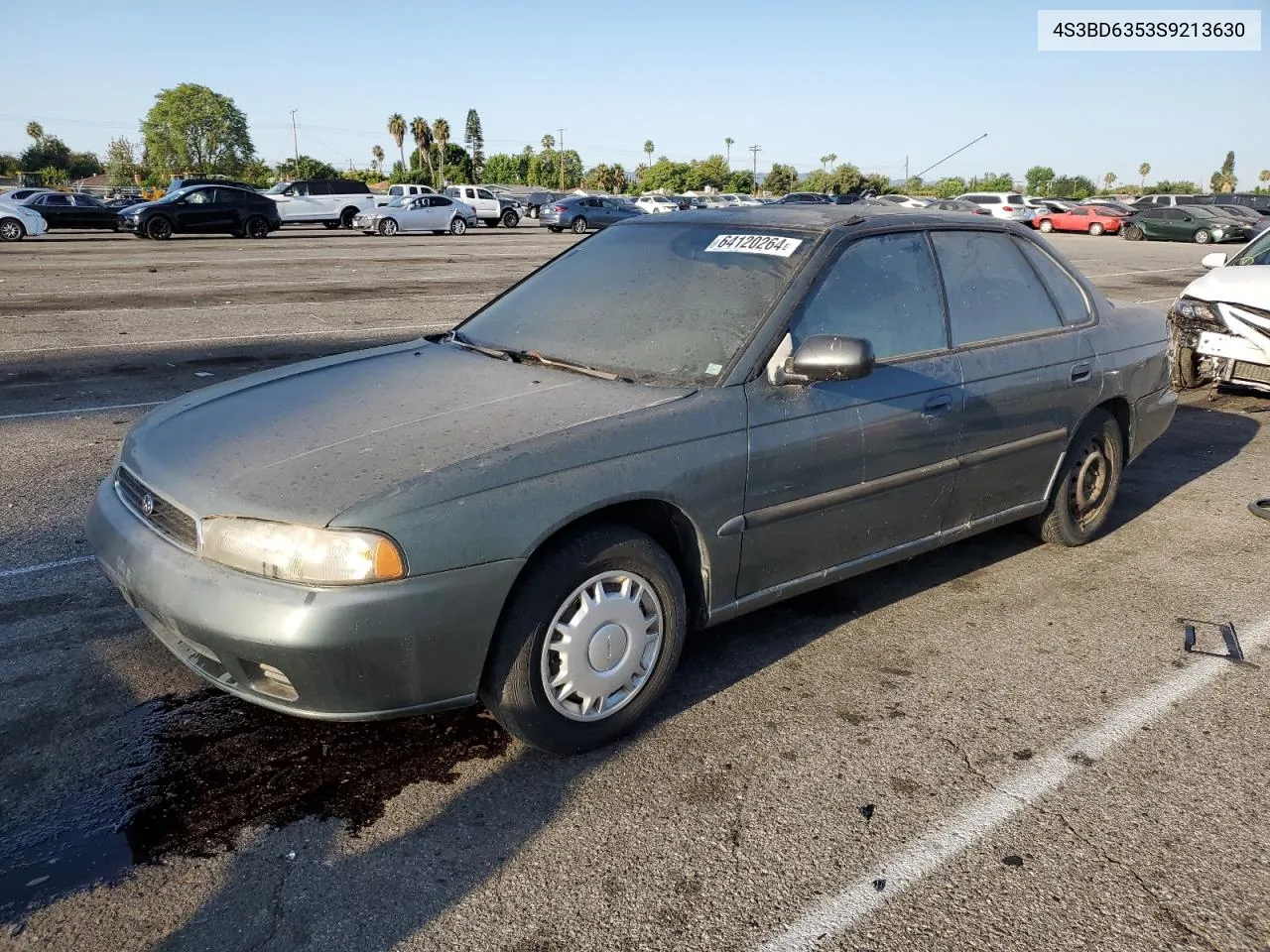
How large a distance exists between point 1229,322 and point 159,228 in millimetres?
27102

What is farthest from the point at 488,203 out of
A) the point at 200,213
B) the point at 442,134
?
the point at 442,134

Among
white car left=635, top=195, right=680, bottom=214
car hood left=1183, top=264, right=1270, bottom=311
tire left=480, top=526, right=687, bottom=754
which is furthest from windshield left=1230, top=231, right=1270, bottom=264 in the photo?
white car left=635, top=195, right=680, bottom=214

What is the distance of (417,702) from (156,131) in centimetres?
11901

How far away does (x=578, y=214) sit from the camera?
36094 mm

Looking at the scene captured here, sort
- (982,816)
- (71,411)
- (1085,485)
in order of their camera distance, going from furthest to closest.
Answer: (71,411)
(1085,485)
(982,816)

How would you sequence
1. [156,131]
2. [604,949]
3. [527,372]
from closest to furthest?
[604,949]
[527,372]
[156,131]

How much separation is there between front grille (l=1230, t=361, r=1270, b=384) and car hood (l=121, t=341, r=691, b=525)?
629 centimetres

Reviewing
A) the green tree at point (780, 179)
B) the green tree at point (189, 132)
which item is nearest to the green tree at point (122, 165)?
the green tree at point (189, 132)

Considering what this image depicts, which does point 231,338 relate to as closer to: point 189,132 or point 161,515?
point 161,515

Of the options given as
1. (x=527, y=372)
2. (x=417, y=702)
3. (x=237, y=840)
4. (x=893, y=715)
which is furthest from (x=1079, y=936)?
(x=527, y=372)

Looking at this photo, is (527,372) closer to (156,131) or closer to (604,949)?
(604,949)

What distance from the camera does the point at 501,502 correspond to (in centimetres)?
276

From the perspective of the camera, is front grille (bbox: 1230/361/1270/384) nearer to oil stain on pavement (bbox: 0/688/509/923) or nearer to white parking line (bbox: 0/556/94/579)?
oil stain on pavement (bbox: 0/688/509/923)

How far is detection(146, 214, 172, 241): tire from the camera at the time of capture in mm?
27188
